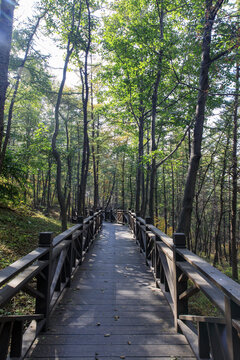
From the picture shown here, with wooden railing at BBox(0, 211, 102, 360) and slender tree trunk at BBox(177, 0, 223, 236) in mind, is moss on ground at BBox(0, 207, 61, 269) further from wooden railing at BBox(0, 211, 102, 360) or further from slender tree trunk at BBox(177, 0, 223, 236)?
slender tree trunk at BBox(177, 0, 223, 236)

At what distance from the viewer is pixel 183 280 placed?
104 inches

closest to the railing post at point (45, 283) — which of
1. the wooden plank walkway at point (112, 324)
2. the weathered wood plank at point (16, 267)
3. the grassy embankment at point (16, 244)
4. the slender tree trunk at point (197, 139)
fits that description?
the weathered wood plank at point (16, 267)

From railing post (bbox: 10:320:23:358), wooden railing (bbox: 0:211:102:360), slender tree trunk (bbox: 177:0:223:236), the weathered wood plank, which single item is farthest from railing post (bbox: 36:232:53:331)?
slender tree trunk (bbox: 177:0:223:236)

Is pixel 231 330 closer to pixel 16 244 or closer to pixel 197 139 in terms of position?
pixel 197 139

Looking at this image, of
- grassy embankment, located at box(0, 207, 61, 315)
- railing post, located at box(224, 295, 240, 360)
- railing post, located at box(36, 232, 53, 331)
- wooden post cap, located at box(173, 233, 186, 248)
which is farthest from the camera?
grassy embankment, located at box(0, 207, 61, 315)

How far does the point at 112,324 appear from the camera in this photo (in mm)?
2812

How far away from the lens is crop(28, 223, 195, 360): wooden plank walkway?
88.9 inches

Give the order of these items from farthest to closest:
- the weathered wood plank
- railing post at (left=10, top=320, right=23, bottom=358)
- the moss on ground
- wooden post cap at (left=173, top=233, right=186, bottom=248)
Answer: the moss on ground
wooden post cap at (left=173, top=233, right=186, bottom=248)
railing post at (left=10, top=320, right=23, bottom=358)
the weathered wood plank

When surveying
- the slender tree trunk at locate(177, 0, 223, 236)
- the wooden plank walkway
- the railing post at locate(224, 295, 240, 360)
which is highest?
the slender tree trunk at locate(177, 0, 223, 236)

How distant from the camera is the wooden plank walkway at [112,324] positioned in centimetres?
226

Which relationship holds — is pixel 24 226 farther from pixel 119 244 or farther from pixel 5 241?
pixel 119 244

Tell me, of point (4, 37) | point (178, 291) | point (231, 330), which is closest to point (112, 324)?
point (178, 291)

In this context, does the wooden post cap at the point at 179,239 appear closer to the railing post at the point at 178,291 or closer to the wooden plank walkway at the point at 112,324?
the railing post at the point at 178,291

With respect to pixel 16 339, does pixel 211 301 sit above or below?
above
